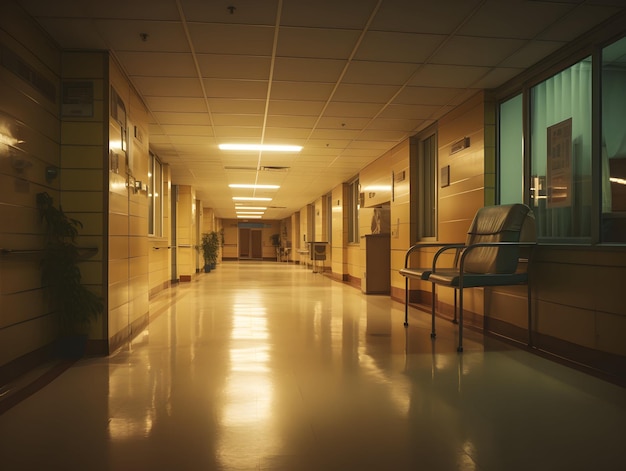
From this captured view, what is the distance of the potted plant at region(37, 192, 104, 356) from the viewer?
143 inches

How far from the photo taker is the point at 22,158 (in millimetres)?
3285

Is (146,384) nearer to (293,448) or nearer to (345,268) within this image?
(293,448)

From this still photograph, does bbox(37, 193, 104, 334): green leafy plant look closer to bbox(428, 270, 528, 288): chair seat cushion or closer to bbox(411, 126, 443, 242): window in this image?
bbox(428, 270, 528, 288): chair seat cushion

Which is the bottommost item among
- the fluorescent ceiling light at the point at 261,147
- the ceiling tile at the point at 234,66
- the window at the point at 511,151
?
the window at the point at 511,151

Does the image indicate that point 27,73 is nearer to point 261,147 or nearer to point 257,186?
point 261,147

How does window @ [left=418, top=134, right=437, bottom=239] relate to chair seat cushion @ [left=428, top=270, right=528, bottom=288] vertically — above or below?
above

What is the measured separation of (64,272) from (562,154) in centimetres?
433

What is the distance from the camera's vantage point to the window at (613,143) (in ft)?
11.5

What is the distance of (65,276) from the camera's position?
368cm

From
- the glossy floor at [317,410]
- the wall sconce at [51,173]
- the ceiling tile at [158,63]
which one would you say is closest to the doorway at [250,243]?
the ceiling tile at [158,63]

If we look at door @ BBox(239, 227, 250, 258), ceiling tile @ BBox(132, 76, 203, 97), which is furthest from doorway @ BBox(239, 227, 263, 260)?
ceiling tile @ BBox(132, 76, 203, 97)

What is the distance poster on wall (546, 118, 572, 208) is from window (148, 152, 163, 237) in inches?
241

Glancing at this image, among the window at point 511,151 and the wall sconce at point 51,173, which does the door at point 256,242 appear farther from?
the wall sconce at point 51,173

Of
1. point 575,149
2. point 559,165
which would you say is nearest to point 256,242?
point 559,165
